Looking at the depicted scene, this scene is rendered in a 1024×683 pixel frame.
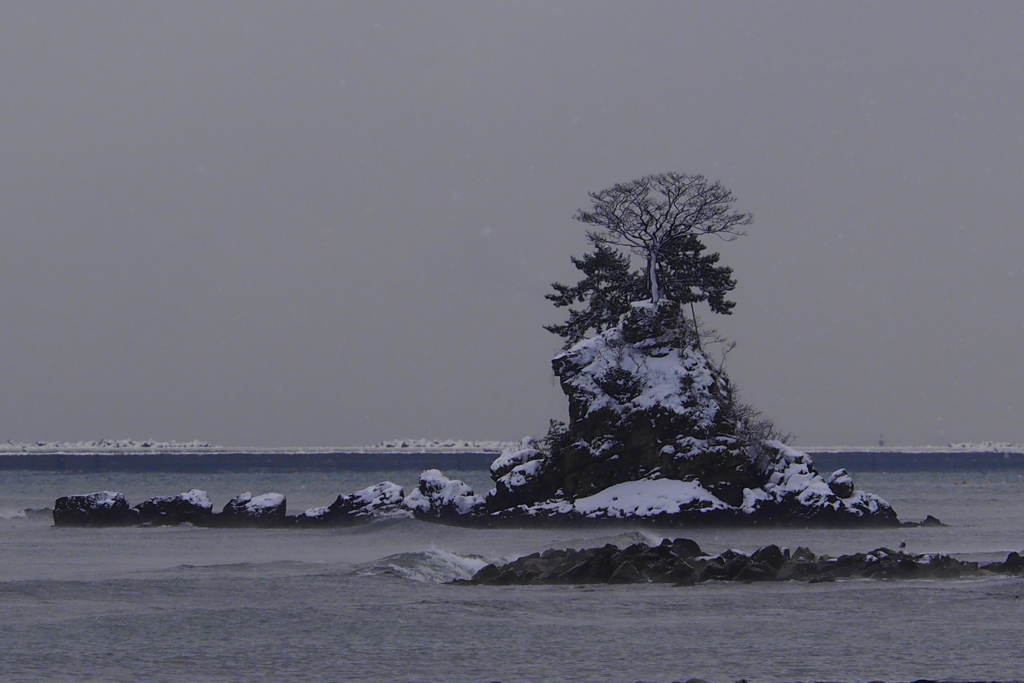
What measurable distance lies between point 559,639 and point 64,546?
2621cm

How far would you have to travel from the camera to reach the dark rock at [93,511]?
52.6m

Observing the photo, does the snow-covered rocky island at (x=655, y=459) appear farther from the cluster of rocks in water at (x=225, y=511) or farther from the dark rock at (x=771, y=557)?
the dark rock at (x=771, y=557)

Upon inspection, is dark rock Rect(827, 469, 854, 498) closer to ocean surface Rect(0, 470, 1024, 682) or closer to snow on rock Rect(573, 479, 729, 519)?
snow on rock Rect(573, 479, 729, 519)

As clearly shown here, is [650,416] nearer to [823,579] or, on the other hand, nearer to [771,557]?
[771,557]

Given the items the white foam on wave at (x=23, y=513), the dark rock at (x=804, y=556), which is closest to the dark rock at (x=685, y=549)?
the dark rock at (x=804, y=556)

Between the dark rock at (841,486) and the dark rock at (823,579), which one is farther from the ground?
the dark rock at (841,486)

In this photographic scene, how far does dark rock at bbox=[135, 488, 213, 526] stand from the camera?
173ft

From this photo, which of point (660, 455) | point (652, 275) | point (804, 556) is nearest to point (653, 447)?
point (660, 455)

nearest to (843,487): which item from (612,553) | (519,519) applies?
(519,519)

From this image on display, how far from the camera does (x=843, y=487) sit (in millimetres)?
48469

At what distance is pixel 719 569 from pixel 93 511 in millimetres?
35220

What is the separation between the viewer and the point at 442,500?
51719mm

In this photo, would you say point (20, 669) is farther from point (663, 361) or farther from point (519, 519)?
point (663, 361)

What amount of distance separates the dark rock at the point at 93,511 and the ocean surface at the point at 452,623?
52.5ft
